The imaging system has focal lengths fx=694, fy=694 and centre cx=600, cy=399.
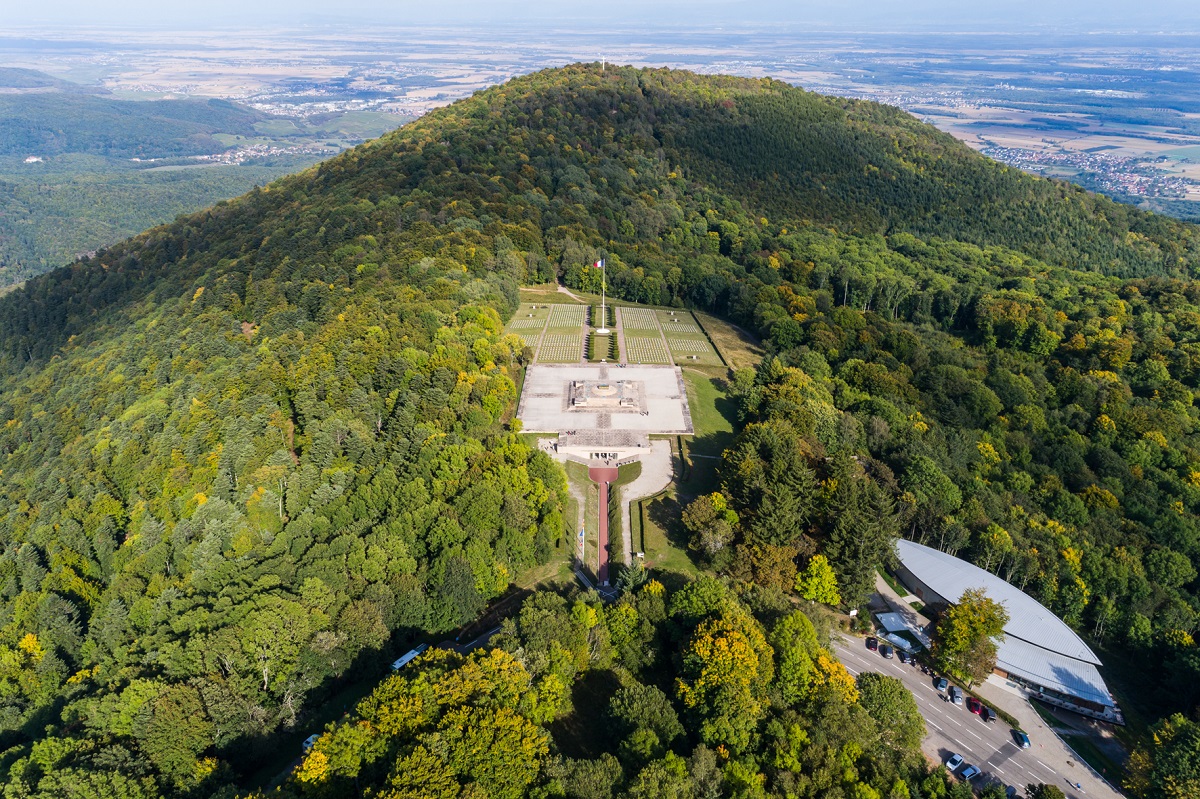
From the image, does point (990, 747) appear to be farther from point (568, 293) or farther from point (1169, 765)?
point (568, 293)

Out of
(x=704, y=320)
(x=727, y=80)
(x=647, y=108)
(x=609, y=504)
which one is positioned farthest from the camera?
(x=727, y=80)

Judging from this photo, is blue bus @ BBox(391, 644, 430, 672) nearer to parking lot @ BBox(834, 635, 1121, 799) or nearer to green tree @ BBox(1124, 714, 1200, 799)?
parking lot @ BBox(834, 635, 1121, 799)

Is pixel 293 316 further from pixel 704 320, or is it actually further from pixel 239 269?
pixel 704 320

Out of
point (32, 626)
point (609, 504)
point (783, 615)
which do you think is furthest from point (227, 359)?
point (783, 615)

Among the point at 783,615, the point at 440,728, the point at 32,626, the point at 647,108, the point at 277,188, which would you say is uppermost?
the point at 647,108

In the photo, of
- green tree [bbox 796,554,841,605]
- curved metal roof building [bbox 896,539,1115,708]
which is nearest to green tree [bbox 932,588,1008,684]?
curved metal roof building [bbox 896,539,1115,708]

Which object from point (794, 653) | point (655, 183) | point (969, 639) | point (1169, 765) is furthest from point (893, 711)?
point (655, 183)
